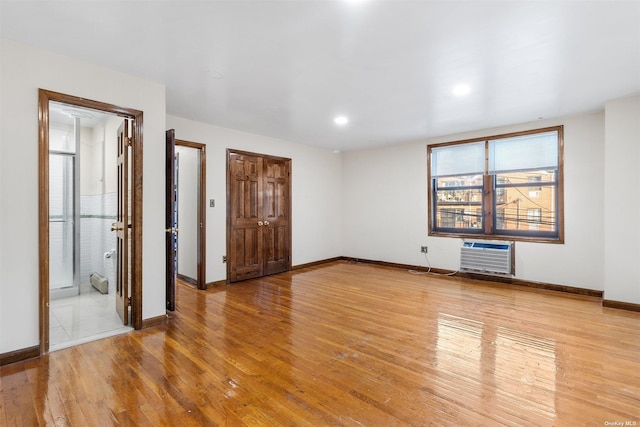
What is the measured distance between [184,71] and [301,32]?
1339mm

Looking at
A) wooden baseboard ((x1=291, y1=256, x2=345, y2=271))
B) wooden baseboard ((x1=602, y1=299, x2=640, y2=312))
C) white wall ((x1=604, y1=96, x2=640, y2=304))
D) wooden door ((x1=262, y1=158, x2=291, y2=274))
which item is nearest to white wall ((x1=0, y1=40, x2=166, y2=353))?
wooden door ((x1=262, y1=158, x2=291, y2=274))

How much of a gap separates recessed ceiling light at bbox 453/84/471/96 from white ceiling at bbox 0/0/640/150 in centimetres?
7

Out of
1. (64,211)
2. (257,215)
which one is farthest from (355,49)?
(64,211)

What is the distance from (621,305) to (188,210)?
20.1 ft

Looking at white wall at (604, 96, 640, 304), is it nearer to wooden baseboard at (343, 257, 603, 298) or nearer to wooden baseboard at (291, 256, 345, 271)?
wooden baseboard at (343, 257, 603, 298)

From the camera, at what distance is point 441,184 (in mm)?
5738

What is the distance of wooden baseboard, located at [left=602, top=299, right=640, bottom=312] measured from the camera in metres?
3.64

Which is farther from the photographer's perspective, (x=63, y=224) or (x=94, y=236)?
(x=94, y=236)

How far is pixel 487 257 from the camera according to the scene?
16.3ft

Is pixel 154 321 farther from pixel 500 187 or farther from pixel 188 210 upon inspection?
pixel 500 187

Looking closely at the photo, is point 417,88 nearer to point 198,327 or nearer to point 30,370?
point 198,327

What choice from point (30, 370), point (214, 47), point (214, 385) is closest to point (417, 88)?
point (214, 47)

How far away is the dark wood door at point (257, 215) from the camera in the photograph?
5.12 meters

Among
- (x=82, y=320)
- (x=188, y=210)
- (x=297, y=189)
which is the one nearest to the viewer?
(x=82, y=320)
